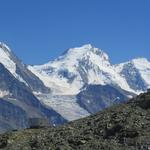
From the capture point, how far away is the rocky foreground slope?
49062 mm

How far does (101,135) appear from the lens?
5219cm

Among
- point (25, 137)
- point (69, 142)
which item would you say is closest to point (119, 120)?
point (69, 142)

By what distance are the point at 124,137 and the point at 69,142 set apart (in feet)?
15.3

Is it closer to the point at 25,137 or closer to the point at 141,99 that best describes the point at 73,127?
the point at 25,137

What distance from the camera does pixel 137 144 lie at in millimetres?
47594

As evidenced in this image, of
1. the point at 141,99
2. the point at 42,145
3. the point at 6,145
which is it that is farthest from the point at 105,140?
the point at 141,99

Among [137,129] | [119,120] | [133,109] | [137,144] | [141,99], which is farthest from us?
[141,99]

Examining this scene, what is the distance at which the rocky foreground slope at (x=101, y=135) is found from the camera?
161 ft

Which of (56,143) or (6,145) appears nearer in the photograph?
(56,143)

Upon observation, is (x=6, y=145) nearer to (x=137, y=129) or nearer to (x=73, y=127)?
(x=73, y=127)

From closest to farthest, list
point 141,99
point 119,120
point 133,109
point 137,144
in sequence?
1. point 137,144
2. point 119,120
3. point 133,109
4. point 141,99

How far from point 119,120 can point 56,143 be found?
20.2ft

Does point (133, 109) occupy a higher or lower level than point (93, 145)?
higher

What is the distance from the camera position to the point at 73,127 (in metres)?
58.4
